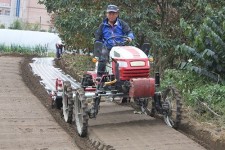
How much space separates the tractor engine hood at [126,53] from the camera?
675 centimetres

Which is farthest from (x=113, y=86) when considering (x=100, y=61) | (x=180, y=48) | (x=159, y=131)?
(x=180, y=48)

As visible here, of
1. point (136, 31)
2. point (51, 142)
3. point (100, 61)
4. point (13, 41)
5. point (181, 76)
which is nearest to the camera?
point (51, 142)

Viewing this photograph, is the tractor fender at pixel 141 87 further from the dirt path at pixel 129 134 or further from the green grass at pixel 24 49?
the green grass at pixel 24 49

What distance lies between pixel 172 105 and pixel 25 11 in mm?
60493

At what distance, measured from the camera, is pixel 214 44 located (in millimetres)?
8117

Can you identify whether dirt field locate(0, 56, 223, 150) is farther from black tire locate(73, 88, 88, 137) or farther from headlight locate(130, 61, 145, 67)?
headlight locate(130, 61, 145, 67)

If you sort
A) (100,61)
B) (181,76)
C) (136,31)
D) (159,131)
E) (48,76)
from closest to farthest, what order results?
(159,131) < (100,61) < (181,76) < (136,31) < (48,76)

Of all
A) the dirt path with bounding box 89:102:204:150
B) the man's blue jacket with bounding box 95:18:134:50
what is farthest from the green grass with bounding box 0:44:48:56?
the dirt path with bounding box 89:102:204:150

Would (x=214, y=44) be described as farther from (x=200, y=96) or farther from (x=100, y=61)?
(x=100, y=61)

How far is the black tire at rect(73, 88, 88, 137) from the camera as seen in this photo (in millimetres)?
6461

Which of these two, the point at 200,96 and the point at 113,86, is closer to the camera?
the point at 113,86

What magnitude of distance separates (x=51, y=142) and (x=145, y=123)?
1766 millimetres

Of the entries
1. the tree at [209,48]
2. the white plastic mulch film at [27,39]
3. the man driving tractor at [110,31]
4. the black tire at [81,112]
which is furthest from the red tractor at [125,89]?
the white plastic mulch film at [27,39]

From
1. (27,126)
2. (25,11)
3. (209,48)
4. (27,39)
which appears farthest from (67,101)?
(25,11)
